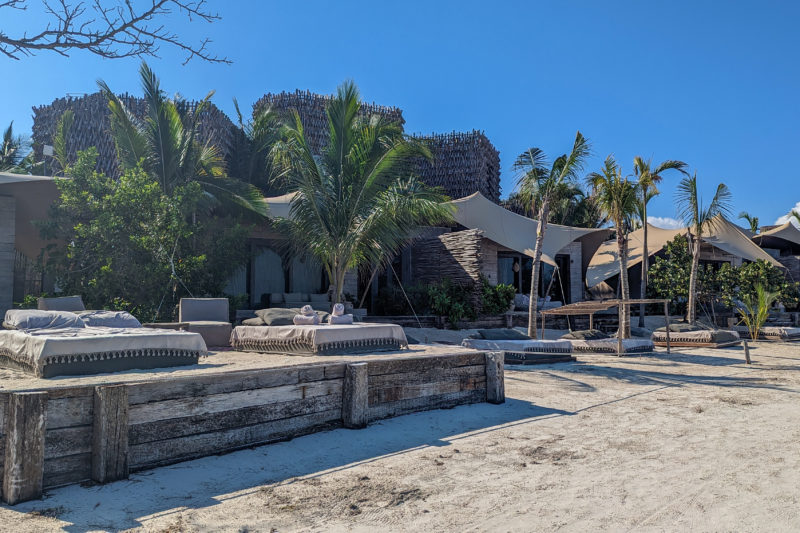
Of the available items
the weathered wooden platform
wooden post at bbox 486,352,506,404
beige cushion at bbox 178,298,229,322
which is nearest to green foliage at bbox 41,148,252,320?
beige cushion at bbox 178,298,229,322

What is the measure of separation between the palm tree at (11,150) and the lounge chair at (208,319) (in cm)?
1266

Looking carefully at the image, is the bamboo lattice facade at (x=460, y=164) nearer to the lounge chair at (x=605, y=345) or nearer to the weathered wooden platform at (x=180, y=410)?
the lounge chair at (x=605, y=345)

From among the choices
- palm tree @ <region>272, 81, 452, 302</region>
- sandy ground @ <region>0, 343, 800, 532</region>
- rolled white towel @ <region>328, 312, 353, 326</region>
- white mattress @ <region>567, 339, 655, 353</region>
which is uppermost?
palm tree @ <region>272, 81, 452, 302</region>

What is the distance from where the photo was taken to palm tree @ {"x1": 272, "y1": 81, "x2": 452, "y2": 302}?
1009cm

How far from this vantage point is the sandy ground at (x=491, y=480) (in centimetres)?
274

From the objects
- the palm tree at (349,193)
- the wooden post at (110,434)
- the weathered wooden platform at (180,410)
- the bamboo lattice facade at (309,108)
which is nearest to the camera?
the weathered wooden platform at (180,410)

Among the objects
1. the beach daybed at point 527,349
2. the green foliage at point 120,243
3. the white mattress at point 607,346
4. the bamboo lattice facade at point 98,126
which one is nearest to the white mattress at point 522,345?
the beach daybed at point 527,349

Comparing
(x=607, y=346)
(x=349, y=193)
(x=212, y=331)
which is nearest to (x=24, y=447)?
(x=212, y=331)

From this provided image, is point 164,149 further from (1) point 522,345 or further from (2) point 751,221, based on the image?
(2) point 751,221

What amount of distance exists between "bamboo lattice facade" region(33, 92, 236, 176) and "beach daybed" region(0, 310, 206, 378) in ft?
36.3

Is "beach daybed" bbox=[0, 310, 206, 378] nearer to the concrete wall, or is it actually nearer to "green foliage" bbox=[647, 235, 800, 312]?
the concrete wall

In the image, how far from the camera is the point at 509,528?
2.67 meters

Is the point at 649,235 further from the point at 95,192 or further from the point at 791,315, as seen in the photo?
the point at 95,192

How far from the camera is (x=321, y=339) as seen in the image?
641 cm
